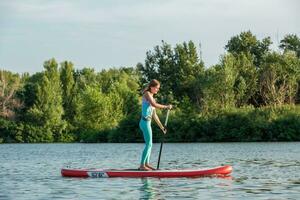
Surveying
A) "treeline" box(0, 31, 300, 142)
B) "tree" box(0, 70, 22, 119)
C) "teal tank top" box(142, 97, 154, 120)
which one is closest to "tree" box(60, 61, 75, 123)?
"treeline" box(0, 31, 300, 142)

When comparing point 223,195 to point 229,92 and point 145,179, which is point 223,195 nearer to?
point 145,179

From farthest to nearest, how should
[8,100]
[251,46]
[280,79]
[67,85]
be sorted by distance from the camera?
[67,85] < [8,100] < [251,46] < [280,79]

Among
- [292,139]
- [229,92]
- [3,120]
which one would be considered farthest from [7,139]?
Answer: [292,139]

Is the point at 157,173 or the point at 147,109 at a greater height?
the point at 147,109

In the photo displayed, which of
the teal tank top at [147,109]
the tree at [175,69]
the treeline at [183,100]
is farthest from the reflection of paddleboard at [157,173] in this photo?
the tree at [175,69]

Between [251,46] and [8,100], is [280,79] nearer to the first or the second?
[251,46]

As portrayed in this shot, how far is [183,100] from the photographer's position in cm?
7994

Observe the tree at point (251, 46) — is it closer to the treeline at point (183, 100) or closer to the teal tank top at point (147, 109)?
the treeline at point (183, 100)

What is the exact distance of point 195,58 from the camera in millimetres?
90312

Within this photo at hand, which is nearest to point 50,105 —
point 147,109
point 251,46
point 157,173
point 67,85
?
point 67,85

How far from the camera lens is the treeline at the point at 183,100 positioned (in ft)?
227

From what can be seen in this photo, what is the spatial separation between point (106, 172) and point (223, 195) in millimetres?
5795

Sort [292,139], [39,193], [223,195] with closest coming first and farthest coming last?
1. [223,195]
2. [39,193]
3. [292,139]

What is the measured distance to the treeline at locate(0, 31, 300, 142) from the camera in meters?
69.1
